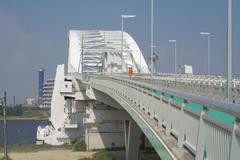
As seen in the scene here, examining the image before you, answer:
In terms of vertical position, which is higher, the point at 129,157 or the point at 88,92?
the point at 88,92

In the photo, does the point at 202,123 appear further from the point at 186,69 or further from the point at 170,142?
the point at 186,69

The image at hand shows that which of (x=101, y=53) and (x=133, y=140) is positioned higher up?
(x=101, y=53)

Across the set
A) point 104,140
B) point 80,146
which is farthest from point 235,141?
point 80,146

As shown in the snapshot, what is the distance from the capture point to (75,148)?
6275 centimetres

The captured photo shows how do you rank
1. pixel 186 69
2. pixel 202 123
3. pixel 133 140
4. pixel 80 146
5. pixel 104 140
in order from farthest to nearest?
pixel 186 69, pixel 80 146, pixel 104 140, pixel 133 140, pixel 202 123

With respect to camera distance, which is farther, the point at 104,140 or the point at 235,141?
the point at 104,140

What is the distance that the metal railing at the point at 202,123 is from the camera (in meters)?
6.97

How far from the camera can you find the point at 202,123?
351 inches

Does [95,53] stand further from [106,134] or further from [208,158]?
[208,158]

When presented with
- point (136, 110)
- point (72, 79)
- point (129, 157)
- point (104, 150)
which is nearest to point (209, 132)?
point (136, 110)

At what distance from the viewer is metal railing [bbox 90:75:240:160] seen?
697 cm

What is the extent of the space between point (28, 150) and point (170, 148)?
52532 millimetres

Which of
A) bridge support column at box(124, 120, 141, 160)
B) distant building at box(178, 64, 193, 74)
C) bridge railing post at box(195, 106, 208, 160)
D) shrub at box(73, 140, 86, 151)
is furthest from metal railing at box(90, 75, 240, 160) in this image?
distant building at box(178, 64, 193, 74)

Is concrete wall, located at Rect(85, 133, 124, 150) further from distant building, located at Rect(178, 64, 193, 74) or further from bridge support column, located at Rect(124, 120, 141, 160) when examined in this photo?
distant building, located at Rect(178, 64, 193, 74)
